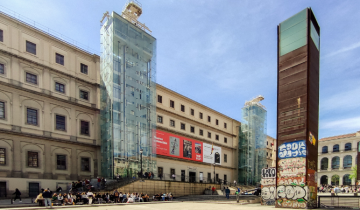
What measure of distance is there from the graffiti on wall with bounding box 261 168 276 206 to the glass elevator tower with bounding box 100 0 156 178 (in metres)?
17.6

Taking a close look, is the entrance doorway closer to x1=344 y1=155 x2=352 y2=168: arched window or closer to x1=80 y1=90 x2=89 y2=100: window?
x1=80 y1=90 x2=89 y2=100: window

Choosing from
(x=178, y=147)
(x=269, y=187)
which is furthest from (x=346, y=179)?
(x=269, y=187)

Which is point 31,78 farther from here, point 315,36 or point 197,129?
point 197,129

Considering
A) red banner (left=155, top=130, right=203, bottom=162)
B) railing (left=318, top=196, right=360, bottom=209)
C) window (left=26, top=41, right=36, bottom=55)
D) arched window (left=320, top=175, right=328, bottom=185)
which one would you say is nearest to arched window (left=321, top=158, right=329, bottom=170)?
arched window (left=320, top=175, right=328, bottom=185)

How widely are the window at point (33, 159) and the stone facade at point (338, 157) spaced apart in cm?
8378

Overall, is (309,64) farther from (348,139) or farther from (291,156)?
(348,139)

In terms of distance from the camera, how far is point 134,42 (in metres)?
38.8

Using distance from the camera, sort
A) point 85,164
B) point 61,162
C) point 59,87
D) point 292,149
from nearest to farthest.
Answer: point 292,149 < point 61,162 < point 59,87 < point 85,164

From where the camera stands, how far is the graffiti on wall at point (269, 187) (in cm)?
2366

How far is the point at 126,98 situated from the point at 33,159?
13302 mm

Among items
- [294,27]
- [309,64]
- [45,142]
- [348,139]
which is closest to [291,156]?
[309,64]

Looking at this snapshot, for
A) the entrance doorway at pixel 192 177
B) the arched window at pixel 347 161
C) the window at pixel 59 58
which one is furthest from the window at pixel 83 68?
the arched window at pixel 347 161

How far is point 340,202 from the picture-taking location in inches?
800

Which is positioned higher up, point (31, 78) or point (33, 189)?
point (31, 78)
